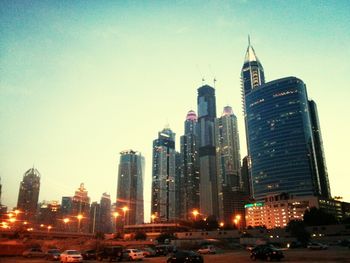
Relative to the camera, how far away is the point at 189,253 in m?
32.6

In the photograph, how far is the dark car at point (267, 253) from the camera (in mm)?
34656

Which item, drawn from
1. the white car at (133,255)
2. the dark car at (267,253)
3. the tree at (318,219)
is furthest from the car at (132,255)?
the tree at (318,219)

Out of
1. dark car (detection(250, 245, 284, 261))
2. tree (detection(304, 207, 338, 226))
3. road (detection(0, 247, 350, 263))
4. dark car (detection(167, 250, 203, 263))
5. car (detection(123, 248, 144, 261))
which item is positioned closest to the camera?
dark car (detection(167, 250, 203, 263))

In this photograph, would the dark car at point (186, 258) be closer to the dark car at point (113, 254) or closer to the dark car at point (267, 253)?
the dark car at point (267, 253)

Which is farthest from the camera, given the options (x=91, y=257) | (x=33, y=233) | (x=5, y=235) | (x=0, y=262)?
(x=33, y=233)

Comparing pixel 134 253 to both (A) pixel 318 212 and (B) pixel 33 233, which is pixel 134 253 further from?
(A) pixel 318 212

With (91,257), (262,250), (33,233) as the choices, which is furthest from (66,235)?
(262,250)

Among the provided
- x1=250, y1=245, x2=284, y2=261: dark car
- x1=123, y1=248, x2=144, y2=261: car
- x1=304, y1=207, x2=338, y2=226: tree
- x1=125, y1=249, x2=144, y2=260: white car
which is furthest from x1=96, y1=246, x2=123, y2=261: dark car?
x1=304, y1=207, x2=338, y2=226: tree

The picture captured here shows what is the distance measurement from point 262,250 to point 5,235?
394 feet

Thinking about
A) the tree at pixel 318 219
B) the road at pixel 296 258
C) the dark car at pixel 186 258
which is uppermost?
the tree at pixel 318 219

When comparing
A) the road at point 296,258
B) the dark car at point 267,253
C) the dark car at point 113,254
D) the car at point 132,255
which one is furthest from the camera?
the car at point 132,255

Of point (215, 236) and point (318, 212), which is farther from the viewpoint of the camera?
point (318, 212)

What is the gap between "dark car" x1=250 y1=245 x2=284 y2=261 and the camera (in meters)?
34.7

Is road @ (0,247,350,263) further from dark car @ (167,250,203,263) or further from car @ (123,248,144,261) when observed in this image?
dark car @ (167,250,203,263)
